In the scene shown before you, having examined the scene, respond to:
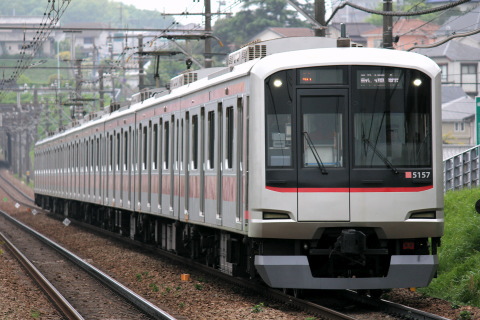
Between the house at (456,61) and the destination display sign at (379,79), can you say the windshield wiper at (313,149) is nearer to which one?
the destination display sign at (379,79)

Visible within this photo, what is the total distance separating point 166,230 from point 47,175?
2642 centimetres

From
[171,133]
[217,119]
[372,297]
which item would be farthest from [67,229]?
[372,297]

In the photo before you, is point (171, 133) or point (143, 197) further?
point (143, 197)

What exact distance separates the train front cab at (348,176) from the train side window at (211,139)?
9.35 feet

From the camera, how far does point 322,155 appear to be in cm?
1161

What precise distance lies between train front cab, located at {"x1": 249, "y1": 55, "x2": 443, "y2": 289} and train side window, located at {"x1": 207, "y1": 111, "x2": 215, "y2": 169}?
2850mm

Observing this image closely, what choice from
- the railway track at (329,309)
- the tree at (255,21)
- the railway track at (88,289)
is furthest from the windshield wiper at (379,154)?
the tree at (255,21)

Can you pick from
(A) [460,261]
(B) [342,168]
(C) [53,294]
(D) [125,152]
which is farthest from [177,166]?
(D) [125,152]

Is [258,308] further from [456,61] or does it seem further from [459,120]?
[456,61]

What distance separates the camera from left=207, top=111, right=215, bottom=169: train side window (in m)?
14.5

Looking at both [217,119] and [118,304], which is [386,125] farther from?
[118,304]

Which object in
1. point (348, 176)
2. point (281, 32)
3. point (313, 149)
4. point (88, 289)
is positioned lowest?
point (88, 289)

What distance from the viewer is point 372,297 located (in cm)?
1234

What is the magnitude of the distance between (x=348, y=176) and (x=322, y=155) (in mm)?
374
